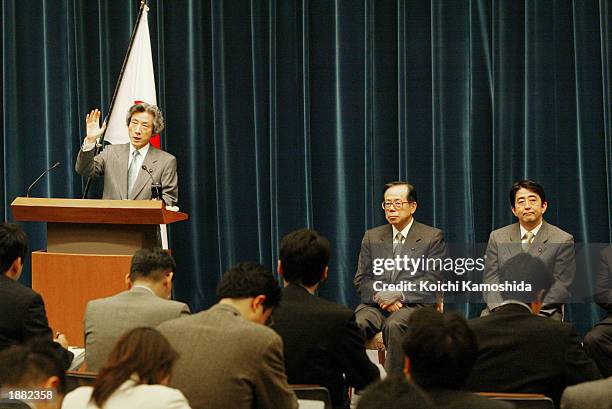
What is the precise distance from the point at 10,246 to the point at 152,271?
61cm

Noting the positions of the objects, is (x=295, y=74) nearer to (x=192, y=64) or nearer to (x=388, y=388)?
(x=192, y=64)

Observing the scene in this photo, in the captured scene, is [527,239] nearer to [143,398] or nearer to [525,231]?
[525,231]

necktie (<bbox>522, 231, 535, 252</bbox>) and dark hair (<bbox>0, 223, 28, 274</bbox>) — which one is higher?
dark hair (<bbox>0, 223, 28, 274</bbox>)

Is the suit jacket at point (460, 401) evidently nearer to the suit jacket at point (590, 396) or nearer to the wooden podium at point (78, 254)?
the suit jacket at point (590, 396)

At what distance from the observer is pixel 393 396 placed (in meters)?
1.69

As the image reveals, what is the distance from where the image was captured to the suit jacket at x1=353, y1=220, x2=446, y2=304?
16.7 ft

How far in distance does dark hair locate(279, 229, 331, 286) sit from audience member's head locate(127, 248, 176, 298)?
483 mm

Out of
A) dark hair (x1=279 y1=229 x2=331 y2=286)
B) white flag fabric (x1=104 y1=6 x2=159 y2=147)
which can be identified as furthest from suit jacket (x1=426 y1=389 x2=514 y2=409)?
white flag fabric (x1=104 y1=6 x2=159 y2=147)

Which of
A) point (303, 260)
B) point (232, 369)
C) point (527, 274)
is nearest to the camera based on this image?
point (232, 369)

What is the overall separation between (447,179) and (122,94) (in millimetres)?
2521

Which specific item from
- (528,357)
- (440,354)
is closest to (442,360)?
(440,354)

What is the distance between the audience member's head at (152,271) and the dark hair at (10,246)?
0.48 m

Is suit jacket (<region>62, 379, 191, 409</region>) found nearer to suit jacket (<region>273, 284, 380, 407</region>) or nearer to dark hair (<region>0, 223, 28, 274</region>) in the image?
suit jacket (<region>273, 284, 380, 407</region>)

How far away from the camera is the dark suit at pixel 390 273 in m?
A: 4.92
